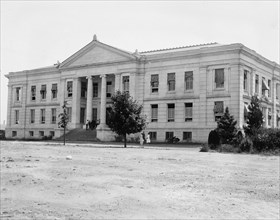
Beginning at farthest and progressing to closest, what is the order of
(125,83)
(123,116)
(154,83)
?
(125,83) < (154,83) < (123,116)

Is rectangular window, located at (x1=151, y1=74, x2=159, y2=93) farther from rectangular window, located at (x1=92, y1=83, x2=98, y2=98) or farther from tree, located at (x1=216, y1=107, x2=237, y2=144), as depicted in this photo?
tree, located at (x1=216, y1=107, x2=237, y2=144)

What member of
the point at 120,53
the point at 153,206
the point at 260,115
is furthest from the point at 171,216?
the point at 120,53

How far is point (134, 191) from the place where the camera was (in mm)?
13234

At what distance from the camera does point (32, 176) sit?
51.1 ft

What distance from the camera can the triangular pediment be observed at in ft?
172

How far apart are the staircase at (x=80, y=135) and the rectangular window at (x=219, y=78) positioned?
55.4 feet

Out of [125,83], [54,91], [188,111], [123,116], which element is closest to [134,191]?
[123,116]

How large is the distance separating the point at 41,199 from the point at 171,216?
420cm

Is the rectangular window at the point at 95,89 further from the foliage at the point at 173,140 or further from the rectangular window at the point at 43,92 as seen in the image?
the foliage at the point at 173,140

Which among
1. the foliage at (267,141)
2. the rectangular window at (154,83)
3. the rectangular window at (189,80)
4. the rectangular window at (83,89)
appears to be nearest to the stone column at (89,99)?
the rectangular window at (83,89)

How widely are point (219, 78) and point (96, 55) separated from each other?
59.8 ft

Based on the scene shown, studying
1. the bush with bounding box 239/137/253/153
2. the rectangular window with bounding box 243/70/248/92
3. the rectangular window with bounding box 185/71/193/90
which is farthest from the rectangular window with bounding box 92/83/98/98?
the bush with bounding box 239/137/253/153

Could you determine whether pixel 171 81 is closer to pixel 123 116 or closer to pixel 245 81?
pixel 245 81

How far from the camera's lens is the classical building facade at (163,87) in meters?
45.1
